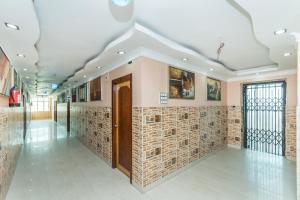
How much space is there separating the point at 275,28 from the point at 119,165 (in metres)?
3.39

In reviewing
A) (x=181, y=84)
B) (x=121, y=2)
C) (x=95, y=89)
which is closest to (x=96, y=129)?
(x=95, y=89)

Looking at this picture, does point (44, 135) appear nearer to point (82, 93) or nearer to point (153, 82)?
point (82, 93)

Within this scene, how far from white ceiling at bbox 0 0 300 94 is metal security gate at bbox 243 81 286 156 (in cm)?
161

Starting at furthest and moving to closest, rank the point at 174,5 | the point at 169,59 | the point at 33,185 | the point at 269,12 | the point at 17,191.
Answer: the point at 169,59
the point at 33,185
the point at 17,191
the point at 174,5
the point at 269,12

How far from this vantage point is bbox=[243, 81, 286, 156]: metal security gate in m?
4.37

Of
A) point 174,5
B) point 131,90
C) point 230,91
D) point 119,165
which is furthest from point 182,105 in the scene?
point 230,91

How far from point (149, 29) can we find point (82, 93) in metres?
4.44

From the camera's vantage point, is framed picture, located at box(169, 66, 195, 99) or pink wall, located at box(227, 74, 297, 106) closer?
framed picture, located at box(169, 66, 195, 99)

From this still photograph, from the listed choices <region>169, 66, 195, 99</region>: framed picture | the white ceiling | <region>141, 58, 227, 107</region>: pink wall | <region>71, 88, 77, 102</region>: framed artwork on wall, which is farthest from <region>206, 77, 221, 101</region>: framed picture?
<region>71, 88, 77, 102</region>: framed artwork on wall

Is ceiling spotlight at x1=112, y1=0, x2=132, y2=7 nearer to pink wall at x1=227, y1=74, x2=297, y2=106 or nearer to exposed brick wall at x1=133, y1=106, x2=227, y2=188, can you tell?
exposed brick wall at x1=133, y1=106, x2=227, y2=188

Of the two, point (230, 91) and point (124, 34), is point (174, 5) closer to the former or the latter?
point (124, 34)

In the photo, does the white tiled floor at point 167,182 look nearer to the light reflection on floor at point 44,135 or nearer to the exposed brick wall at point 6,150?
the exposed brick wall at point 6,150

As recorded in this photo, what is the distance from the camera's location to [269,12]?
4.84 feet

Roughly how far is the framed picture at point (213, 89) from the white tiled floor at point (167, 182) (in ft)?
5.12
